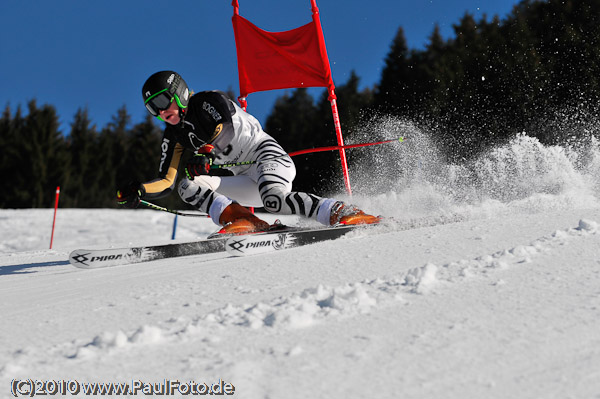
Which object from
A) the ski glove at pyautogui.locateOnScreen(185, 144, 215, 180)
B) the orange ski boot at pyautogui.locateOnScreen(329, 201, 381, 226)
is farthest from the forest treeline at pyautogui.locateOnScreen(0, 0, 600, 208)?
the ski glove at pyautogui.locateOnScreen(185, 144, 215, 180)

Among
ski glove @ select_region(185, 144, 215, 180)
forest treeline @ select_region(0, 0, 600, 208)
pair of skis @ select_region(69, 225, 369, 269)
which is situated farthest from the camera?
forest treeline @ select_region(0, 0, 600, 208)

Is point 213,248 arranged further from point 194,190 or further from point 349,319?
point 349,319

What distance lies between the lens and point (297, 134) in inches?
1216

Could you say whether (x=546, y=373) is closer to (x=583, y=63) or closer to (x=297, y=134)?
(x=583, y=63)

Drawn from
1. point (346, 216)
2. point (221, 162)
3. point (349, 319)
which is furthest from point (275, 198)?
point (349, 319)

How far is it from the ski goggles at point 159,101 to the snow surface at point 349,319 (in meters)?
1.44

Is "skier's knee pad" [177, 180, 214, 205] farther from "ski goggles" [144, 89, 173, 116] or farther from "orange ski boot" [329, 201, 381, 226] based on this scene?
"orange ski boot" [329, 201, 381, 226]

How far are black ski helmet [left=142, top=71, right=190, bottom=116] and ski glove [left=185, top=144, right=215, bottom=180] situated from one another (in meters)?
0.43

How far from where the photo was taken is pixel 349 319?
1704 mm

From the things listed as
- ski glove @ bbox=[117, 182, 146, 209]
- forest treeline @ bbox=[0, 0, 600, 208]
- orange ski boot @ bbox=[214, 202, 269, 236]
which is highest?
forest treeline @ bbox=[0, 0, 600, 208]

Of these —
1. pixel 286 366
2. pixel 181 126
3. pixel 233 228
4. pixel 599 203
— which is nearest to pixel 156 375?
pixel 286 366

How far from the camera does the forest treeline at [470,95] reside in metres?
17.3

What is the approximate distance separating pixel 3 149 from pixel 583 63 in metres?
30.0

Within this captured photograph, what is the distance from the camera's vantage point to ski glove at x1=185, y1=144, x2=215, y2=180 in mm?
3957
